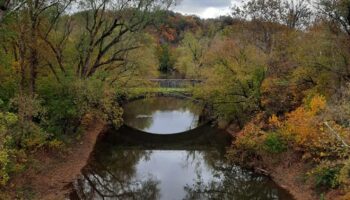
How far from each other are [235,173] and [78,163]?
34.2ft

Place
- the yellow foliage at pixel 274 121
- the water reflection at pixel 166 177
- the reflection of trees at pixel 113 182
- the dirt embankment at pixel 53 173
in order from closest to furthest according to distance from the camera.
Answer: the dirt embankment at pixel 53 173, the reflection of trees at pixel 113 182, the water reflection at pixel 166 177, the yellow foliage at pixel 274 121

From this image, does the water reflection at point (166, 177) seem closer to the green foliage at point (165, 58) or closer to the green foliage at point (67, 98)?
the green foliage at point (67, 98)

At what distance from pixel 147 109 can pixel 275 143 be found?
40.4 metres

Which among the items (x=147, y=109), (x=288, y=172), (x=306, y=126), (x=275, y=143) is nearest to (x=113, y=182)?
(x=275, y=143)

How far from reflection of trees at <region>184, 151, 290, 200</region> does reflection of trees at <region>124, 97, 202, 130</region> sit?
2032 centimetres

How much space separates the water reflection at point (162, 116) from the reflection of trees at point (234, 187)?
1788cm

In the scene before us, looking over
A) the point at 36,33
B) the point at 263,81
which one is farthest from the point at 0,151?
the point at 263,81

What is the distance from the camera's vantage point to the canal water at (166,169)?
79.3 ft

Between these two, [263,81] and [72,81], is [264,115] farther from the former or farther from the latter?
[72,81]

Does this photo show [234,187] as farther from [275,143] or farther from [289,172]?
[275,143]

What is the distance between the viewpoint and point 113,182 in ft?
86.5

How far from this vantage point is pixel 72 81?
91.4ft

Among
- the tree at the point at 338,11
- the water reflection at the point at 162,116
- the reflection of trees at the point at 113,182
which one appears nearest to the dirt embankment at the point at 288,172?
the reflection of trees at the point at 113,182

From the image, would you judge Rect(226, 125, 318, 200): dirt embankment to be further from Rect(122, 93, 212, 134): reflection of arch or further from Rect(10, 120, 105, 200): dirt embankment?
Rect(122, 93, 212, 134): reflection of arch
